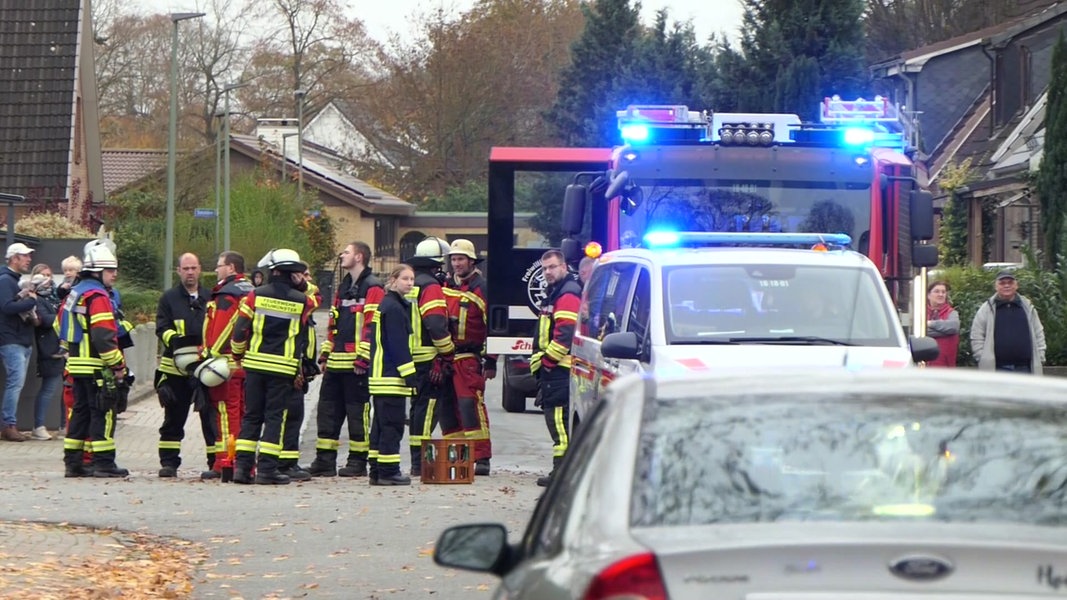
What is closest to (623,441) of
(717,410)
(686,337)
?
(717,410)

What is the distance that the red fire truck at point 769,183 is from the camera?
14.8 metres

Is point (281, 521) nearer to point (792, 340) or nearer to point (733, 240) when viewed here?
point (733, 240)

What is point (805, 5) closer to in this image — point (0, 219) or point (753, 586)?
point (0, 219)

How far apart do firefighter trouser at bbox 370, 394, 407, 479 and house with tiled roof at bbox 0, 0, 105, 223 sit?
2228cm

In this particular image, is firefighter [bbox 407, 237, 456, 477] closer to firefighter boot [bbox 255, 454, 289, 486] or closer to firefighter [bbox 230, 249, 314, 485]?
firefighter [bbox 230, 249, 314, 485]

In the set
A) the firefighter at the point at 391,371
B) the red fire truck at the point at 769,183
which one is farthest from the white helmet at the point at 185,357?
the red fire truck at the point at 769,183

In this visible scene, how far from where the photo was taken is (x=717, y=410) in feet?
14.1

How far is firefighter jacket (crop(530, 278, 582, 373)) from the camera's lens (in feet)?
46.4

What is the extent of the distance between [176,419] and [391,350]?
6.77ft

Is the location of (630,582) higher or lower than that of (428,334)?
lower

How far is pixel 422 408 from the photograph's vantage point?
15.1 meters

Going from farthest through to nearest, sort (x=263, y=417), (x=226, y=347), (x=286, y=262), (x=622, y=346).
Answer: (x=226, y=347)
(x=263, y=417)
(x=286, y=262)
(x=622, y=346)

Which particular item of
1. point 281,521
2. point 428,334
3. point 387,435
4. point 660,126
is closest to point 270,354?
point 387,435

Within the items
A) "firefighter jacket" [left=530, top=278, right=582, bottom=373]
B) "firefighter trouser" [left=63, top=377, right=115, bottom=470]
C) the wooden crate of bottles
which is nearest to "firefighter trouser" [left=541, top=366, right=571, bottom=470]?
"firefighter jacket" [left=530, top=278, right=582, bottom=373]
